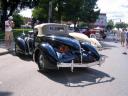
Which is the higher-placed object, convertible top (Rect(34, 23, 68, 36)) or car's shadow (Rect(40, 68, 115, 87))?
convertible top (Rect(34, 23, 68, 36))

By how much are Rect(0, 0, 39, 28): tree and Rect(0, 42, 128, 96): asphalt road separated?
35.2m

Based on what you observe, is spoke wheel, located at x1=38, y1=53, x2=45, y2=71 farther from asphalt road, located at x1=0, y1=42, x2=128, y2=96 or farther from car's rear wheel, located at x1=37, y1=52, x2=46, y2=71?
asphalt road, located at x1=0, y1=42, x2=128, y2=96

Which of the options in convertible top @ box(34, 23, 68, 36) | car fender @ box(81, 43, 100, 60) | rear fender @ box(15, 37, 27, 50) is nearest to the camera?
car fender @ box(81, 43, 100, 60)

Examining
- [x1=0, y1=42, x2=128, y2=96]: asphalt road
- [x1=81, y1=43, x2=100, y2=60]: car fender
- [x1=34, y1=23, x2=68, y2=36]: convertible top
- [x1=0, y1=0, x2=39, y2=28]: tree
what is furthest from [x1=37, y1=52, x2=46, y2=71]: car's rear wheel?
[x1=0, y1=0, x2=39, y2=28]: tree

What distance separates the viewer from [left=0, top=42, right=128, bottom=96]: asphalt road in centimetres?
831

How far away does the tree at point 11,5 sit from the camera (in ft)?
155

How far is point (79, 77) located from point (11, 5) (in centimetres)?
3911

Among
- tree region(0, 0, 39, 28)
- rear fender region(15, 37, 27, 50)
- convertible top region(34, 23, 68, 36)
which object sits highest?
tree region(0, 0, 39, 28)

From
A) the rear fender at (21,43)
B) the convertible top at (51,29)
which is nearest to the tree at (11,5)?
the rear fender at (21,43)

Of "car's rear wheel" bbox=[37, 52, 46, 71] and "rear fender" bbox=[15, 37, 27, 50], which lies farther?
"rear fender" bbox=[15, 37, 27, 50]

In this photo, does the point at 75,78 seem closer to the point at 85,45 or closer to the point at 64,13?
the point at 85,45

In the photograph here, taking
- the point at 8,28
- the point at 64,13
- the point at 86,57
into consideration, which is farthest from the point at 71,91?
the point at 64,13

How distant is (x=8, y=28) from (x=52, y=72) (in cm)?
720

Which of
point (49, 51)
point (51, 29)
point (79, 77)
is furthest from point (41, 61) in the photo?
point (51, 29)
